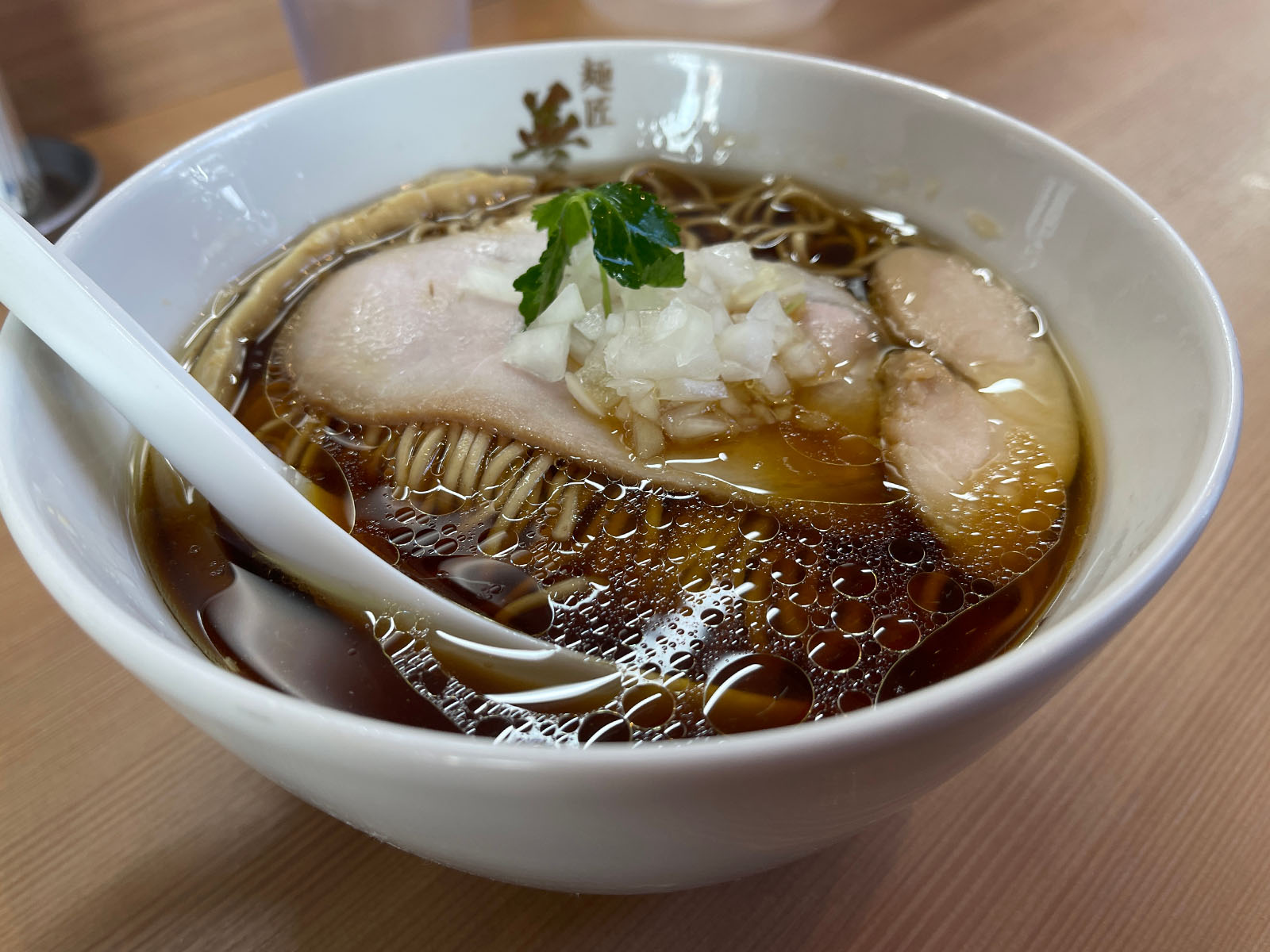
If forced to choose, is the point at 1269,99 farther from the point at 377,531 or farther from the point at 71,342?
the point at 71,342

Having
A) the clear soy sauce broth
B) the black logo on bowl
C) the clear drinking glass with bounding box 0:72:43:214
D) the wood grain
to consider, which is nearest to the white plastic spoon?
the clear soy sauce broth

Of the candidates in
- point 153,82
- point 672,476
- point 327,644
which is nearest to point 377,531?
point 327,644

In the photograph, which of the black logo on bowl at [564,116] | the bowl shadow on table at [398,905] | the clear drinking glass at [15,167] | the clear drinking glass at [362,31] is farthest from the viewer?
the clear drinking glass at [362,31]

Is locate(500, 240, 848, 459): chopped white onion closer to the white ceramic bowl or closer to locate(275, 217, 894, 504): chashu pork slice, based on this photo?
locate(275, 217, 894, 504): chashu pork slice

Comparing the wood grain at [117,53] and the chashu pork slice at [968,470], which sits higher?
the wood grain at [117,53]

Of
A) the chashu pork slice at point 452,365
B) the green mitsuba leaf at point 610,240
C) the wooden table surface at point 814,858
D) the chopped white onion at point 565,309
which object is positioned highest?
the green mitsuba leaf at point 610,240

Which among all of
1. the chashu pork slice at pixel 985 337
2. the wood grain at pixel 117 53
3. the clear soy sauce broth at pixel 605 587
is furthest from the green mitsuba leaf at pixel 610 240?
the wood grain at pixel 117 53

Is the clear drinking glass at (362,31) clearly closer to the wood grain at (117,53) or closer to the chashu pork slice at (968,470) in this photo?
the wood grain at (117,53)
